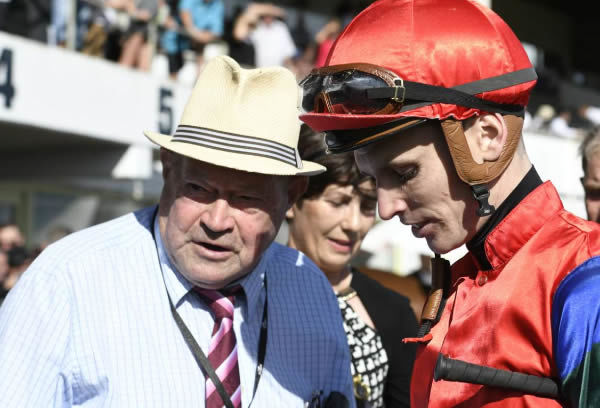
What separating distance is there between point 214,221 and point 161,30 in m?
7.54

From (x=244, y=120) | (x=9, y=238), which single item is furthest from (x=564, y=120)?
(x=244, y=120)

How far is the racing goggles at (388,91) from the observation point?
173cm

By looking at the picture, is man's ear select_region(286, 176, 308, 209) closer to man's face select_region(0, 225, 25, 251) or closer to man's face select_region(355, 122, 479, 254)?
man's face select_region(355, 122, 479, 254)

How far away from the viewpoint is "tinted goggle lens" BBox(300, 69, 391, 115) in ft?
5.75

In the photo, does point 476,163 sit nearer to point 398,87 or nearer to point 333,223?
point 398,87

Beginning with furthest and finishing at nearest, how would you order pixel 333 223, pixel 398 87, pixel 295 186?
1. pixel 333 223
2. pixel 295 186
3. pixel 398 87

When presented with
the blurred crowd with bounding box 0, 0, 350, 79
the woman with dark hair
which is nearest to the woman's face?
the woman with dark hair

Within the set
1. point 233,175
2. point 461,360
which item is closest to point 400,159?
point 461,360

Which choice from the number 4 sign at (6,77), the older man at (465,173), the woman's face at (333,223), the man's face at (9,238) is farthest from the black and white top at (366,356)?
the number 4 sign at (6,77)

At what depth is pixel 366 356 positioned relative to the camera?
3033mm

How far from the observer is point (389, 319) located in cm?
321

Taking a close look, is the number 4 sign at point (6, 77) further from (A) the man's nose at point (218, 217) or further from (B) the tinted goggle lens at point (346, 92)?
(B) the tinted goggle lens at point (346, 92)

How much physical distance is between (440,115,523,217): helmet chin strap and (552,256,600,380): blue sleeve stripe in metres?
0.26

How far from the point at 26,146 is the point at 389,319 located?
739cm
